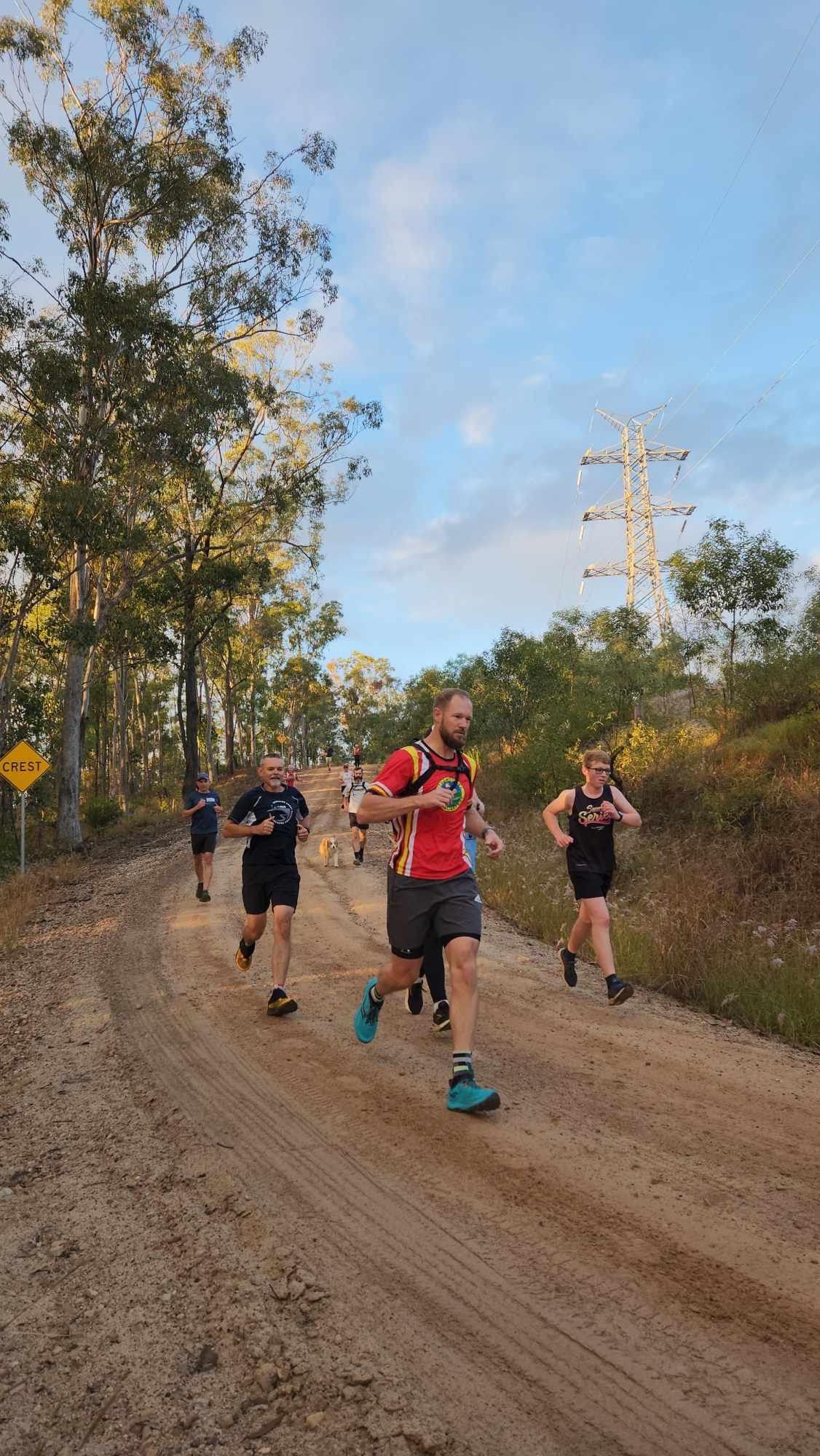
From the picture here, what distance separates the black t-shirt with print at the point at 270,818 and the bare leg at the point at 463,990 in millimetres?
2595

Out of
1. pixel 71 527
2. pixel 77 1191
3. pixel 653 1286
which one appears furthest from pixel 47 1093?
pixel 71 527

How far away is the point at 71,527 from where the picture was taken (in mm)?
20594

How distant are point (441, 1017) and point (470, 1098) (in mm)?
1837

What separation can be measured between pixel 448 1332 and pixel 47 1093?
3.53m

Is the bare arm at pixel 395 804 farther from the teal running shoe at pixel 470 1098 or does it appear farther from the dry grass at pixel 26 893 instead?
the dry grass at pixel 26 893

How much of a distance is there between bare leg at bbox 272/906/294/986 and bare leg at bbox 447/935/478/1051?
2.37m

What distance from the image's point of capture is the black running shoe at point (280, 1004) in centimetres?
654

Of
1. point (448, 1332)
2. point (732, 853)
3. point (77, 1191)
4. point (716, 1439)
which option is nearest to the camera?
point (716, 1439)

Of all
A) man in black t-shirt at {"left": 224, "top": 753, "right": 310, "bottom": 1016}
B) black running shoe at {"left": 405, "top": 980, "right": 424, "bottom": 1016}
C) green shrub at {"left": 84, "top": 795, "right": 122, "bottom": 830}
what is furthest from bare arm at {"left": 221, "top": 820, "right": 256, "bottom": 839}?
green shrub at {"left": 84, "top": 795, "right": 122, "bottom": 830}

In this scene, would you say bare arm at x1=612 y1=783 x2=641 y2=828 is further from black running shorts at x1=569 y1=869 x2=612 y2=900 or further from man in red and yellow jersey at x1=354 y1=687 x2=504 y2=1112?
man in red and yellow jersey at x1=354 y1=687 x2=504 y2=1112

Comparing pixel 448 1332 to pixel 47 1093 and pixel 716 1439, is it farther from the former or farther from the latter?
pixel 47 1093

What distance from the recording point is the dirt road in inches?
95.5

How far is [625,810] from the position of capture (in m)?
6.83

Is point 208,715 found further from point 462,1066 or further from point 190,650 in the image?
point 462,1066
